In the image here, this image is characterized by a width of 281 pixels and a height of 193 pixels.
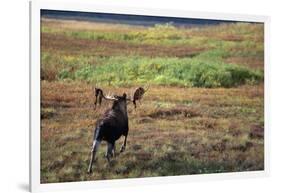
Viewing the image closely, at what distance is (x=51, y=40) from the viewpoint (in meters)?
5.86

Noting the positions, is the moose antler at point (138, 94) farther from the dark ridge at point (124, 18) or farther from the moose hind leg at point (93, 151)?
the dark ridge at point (124, 18)

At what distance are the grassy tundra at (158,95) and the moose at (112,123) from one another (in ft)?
0.20

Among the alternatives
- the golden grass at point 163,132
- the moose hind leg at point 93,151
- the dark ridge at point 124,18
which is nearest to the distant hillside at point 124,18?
the dark ridge at point 124,18

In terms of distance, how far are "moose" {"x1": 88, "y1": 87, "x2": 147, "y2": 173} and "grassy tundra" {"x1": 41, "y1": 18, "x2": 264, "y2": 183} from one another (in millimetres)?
61

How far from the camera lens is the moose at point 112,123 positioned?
605 cm

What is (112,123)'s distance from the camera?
6.13 metres

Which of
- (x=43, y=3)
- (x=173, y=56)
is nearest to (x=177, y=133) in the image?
(x=173, y=56)

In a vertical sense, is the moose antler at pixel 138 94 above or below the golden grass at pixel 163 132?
above

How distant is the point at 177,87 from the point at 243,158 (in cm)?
118

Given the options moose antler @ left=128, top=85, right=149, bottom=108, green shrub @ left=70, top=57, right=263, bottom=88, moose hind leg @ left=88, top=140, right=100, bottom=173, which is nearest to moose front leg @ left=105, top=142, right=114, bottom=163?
moose hind leg @ left=88, top=140, right=100, bottom=173

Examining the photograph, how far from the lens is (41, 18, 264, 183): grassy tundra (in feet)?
19.3

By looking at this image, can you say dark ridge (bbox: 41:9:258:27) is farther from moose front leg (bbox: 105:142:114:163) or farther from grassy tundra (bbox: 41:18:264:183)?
moose front leg (bbox: 105:142:114:163)

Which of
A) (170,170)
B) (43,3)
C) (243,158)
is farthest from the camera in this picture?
(243,158)

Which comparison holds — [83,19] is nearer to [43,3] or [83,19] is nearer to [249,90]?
[43,3]
